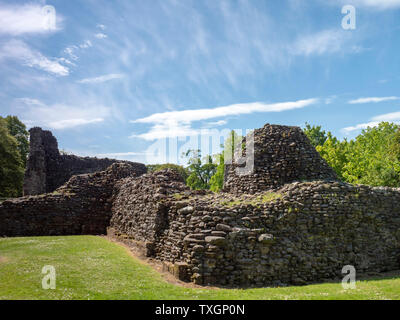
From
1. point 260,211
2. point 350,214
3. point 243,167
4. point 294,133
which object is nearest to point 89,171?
point 243,167

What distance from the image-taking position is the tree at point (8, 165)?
33.3m

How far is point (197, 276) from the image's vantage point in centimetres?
998

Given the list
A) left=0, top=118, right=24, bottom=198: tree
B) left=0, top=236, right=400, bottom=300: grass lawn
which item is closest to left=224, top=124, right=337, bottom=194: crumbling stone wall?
left=0, top=236, right=400, bottom=300: grass lawn

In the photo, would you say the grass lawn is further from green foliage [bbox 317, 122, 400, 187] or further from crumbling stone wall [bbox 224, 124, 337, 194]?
green foliage [bbox 317, 122, 400, 187]

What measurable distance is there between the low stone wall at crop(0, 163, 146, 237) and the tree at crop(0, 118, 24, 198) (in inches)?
647

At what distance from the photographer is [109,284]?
9.10 metres

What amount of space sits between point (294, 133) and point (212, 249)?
9.36m

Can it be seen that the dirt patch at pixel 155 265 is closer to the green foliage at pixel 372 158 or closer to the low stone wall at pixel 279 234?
the low stone wall at pixel 279 234

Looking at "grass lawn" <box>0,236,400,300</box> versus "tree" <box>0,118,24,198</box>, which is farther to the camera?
"tree" <box>0,118,24,198</box>

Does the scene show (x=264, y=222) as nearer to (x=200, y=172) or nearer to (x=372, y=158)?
(x=372, y=158)

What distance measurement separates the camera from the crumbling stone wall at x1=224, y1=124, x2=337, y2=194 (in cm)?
1583

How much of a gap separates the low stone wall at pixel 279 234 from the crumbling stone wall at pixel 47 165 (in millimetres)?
17168

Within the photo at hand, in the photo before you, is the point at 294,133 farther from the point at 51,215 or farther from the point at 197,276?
the point at 51,215

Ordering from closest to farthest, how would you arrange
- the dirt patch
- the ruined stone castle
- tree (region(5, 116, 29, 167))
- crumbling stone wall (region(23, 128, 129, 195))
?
the dirt patch < the ruined stone castle < crumbling stone wall (region(23, 128, 129, 195)) < tree (region(5, 116, 29, 167))
